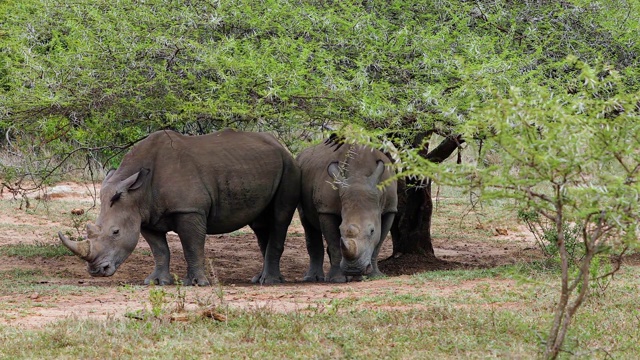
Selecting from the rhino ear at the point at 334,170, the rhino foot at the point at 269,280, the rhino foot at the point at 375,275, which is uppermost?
the rhino ear at the point at 334,170

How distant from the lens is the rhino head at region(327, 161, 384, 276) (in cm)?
1145

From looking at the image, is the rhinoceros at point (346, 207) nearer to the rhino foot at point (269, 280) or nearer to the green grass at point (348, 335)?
the rhino foot at point (269, 280)

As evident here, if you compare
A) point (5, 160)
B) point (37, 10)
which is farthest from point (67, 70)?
point (5, 160)

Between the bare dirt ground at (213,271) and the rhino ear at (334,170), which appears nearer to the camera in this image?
the bare dirt ground at (213,271)

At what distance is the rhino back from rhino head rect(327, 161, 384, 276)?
958 mm

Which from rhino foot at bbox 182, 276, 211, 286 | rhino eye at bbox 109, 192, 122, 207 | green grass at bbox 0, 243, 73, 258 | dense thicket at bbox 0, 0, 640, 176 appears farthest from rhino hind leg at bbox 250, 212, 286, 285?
green grass at bbox 0, 243, 73, 258

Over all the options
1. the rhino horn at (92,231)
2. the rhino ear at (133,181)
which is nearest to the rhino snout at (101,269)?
the rhino horn at (92,231)

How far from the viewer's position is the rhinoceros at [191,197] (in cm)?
1111

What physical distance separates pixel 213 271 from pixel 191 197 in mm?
3441

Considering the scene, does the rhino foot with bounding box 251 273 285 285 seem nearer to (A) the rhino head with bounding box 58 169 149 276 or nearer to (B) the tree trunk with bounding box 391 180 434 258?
(A) the rhino head with bounding box 58 169 149 276

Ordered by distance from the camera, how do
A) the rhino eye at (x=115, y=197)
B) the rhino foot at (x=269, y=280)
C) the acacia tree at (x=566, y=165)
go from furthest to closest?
the rhino foot at (x=269, y=280)
the rhino eye at (x=115, y=197)
the acacia tree at (x=566, y=165)

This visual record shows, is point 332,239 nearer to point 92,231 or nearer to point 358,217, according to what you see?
point 358,217

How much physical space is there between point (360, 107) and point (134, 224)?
301 centimetres

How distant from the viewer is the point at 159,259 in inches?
458
